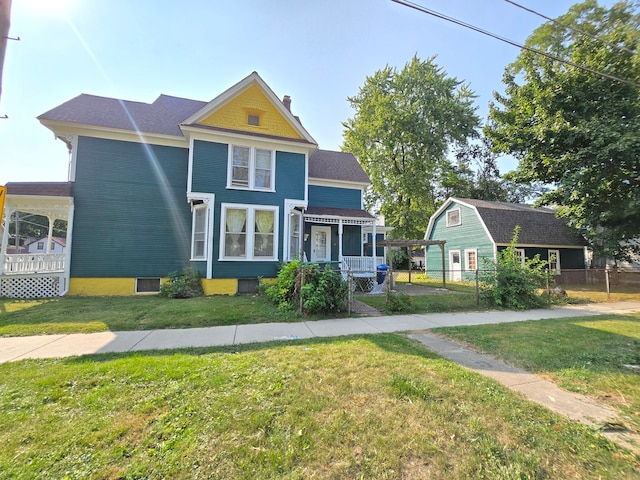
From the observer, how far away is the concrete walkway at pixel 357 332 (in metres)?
3.09

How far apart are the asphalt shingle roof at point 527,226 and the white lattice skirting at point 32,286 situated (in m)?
21.9

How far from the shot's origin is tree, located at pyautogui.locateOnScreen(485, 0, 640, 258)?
1214 centimetres

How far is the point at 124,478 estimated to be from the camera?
198 cm

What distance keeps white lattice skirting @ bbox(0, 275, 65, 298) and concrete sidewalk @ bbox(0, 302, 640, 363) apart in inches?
233

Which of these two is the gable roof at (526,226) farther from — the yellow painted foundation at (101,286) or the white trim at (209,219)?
the yellow painted foundation at (101,286)

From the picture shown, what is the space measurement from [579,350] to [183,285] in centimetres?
1094

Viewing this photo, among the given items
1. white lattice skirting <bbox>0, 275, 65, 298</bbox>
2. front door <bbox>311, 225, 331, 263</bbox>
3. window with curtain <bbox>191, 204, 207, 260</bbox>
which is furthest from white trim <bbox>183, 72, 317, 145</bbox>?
white lattice skirting <bbox>0, 275, 65, 298</bbox>

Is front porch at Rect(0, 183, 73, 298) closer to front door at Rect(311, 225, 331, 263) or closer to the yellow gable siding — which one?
the yellow gable siding

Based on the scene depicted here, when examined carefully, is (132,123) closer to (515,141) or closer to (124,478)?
(124,478)

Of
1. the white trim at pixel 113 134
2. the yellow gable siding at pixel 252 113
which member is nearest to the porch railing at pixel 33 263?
the white trim at pixel 113 134

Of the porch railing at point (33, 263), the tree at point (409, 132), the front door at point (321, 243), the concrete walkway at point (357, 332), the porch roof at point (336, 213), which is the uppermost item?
the tree at point (409, 132)

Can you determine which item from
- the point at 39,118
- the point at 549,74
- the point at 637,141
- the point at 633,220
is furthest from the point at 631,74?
the point at 39,118

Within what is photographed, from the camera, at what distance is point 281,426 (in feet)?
8.39

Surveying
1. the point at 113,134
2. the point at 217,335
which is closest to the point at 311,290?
the point at 217,335
